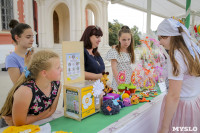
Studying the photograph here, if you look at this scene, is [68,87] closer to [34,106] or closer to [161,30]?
[34,106]

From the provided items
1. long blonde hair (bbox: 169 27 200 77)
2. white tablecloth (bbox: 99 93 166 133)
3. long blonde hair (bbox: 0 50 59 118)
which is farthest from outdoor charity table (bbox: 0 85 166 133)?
long blonde hair (bbox: 169 27 200 77)

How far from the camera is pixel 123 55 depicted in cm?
192

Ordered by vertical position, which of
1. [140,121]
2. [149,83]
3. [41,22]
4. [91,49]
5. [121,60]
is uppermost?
[41,22]

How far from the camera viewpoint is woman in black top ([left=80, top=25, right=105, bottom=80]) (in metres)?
1.59

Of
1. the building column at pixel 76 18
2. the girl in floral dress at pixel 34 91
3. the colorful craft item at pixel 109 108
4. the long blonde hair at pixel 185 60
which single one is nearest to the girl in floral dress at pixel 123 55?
the colorful craft item at pixel 109 108

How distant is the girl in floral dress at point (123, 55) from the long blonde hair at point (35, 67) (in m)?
1.00

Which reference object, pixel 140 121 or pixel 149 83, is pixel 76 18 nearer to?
pixel 149 83

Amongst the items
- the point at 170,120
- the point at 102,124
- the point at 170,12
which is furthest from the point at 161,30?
the point at 170,12

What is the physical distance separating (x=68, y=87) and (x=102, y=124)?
33 centimetres

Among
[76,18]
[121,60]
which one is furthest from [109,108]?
[76,18]

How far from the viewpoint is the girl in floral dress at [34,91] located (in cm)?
90

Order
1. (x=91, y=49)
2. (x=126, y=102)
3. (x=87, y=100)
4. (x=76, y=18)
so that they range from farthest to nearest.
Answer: (x=76, y=18), (x=91, y=49), (x=126, y=102), (x=87, y=100)

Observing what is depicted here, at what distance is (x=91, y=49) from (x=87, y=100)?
801 millimetres

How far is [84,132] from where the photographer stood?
866mm
